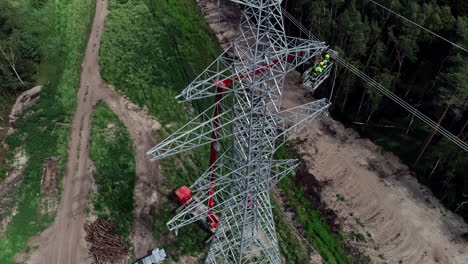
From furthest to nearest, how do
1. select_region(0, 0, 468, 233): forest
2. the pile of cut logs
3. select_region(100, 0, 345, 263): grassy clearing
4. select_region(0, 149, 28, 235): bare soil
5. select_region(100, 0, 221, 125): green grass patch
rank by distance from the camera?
select_region(100, 0, 221, 125): green grass patch < select_region(0, 0, 468, 233): forest < select_region(100, 0, 345, 263): grassy clearing < select_region(0, 149, 28, 235): bare soil < the pile of cut logs

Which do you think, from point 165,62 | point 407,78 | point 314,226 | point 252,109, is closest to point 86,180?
point 165,62

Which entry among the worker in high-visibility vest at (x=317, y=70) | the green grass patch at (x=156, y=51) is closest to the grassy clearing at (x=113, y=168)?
the green grass patch at (x=156, y=51)

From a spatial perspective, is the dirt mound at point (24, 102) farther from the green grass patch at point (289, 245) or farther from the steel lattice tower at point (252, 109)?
the green grass patch at point (289, 245)

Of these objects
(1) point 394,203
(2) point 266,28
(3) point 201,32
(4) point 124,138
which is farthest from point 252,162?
(3) point 201,32

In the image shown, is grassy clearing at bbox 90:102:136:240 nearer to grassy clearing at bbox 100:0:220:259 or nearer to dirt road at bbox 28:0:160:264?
dirt road at bbox 28:0:160:264

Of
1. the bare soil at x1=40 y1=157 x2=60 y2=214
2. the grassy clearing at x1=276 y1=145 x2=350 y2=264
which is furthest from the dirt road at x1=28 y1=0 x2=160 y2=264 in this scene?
the grassy clearing at x1=276 y1=145 x2=350 y2=264

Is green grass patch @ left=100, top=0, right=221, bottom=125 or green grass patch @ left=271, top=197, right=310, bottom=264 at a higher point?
green grass patch @ left=100, top=0, right=221, bottom=125

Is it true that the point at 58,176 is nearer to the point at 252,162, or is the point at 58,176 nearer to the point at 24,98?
the point at 24,98
